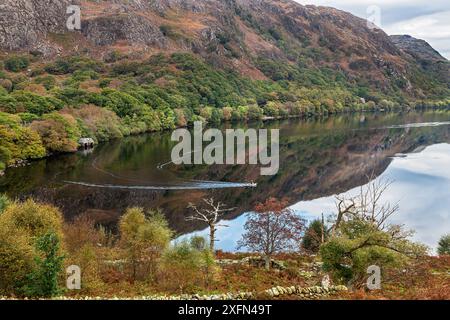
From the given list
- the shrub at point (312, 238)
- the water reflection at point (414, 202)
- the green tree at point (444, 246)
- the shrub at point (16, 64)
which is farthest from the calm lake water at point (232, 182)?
the shrub at point (16, 64)

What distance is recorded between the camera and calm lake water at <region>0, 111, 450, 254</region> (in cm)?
4731

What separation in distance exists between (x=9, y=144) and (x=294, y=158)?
4605 cm

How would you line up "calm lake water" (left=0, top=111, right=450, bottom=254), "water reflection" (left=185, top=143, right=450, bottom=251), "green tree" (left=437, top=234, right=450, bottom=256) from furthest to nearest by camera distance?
"calm lake water" (left=0, top=111, right=450, bottom=254) → "water reflection" (left=185, top=143, right=450, bottom=251) → "green tree" (left=437, top=234, right=450, bottom=256)

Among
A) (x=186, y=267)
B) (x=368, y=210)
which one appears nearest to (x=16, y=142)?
(x=368, y=210)

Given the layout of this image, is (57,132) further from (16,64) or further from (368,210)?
(16,64)

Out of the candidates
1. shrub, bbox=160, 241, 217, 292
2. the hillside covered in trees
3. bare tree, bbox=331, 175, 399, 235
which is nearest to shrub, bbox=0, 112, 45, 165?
the hillside covered in trees

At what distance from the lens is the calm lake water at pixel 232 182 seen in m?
47.3

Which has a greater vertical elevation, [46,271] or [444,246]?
[46,271]

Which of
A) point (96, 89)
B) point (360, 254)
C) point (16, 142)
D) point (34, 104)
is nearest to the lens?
point (360, 254)

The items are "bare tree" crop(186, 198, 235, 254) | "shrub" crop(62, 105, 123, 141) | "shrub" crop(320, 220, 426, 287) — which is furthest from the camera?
"shrub" crop(62, 105, 123, 141)

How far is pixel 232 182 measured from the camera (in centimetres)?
5909

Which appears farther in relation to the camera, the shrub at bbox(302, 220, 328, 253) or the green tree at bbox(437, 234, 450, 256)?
the green tree at bbox(437, 234, 450, 256)

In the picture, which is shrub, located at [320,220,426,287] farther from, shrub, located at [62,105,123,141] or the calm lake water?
shrub, located at [62,105,123,141]
